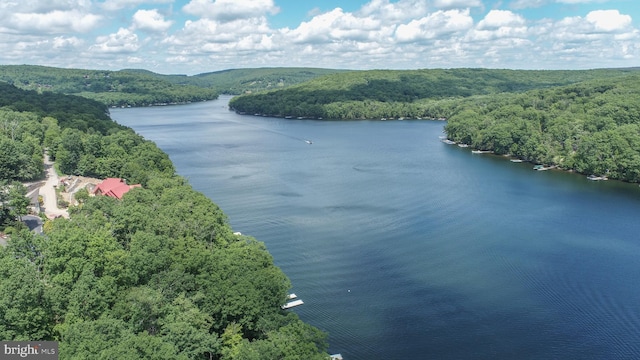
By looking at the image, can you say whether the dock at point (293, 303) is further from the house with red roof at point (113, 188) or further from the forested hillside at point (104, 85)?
the forested hillside at point (104, 85)

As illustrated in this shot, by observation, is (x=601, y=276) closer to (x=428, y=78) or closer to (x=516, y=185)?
(x=516, y=185)

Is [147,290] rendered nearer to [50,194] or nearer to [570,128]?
[50,194]

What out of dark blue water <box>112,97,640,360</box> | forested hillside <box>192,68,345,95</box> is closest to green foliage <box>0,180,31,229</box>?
dark blue water <box>112,97,640,360</box>

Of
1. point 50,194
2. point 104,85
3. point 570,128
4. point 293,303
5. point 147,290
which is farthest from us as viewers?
point 104,85

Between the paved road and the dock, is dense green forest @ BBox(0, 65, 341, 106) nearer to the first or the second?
the paved road

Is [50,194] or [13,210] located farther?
[50,194]

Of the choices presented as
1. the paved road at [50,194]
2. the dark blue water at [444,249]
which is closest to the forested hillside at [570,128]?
the dark blue water at [444,249]

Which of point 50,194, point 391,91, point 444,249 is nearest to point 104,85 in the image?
point 391,91

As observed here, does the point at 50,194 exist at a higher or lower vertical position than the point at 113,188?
lower
